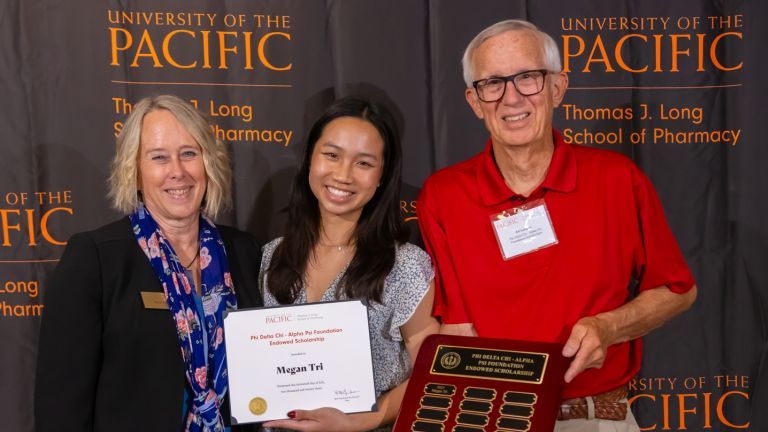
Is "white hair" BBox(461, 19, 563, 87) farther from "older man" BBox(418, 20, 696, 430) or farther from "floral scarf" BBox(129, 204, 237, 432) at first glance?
"floral scarf" BBox(129, 204, 237, 432)

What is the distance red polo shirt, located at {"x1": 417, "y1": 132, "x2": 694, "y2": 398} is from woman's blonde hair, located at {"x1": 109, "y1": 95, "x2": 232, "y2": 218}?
2.57 feet

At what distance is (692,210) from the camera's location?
9.47 ft

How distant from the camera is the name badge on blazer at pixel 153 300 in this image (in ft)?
6.61

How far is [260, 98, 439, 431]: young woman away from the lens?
217 centimetres

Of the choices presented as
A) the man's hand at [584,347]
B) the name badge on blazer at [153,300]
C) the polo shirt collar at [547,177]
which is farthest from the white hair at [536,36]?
the name badge on blazer at [153,300]

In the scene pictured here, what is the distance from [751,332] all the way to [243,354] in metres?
2.15

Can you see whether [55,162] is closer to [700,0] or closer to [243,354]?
[243,354]

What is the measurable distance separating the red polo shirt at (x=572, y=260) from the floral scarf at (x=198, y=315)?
2.35 feet

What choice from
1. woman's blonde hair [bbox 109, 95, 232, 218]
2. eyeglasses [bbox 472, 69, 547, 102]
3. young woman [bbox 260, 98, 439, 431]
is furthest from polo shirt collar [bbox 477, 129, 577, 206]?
woman's blonde hair [bbox 109, 95, 232, 218]

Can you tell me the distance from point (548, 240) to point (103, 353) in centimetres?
135

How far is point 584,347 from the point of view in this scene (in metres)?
1.74

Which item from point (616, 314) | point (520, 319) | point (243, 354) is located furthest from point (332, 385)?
point (616, 314)

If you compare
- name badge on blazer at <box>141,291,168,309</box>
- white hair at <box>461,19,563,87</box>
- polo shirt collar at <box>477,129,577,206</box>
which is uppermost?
white hair at <box>461,19,563,87</box>
